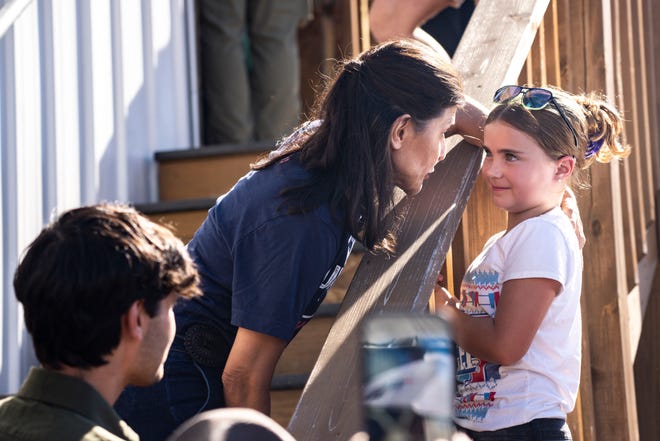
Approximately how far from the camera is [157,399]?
187cm

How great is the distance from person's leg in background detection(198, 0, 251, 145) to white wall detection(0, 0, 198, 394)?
0.15 m

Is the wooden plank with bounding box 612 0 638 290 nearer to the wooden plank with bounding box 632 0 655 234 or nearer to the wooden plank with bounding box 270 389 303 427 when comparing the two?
the wooden plank with bounding box 632 0 655 234

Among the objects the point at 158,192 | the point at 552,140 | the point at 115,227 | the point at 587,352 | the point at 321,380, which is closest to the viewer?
the point at 115,227

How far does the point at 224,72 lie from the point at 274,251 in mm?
2843

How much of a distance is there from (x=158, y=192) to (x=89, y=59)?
1.96 feet

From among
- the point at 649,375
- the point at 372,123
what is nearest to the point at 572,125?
the point at 372,123

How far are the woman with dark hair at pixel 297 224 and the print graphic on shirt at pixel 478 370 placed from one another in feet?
0.96

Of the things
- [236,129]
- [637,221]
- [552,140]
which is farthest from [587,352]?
[236,129]

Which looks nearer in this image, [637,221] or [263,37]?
[637,221]

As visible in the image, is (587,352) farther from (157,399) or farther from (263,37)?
(263,37)

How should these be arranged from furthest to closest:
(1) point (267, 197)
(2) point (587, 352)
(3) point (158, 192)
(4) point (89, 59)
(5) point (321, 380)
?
(3) point (158, 192) → (4) point (89, 59) → (2) point (587, 352) → (1) point (267, 197) → (5) point (321, 380)

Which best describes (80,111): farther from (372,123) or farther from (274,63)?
(372,123)

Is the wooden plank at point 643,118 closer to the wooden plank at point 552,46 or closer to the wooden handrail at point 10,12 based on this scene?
the wooden plank at point 552,46

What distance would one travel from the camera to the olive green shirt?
1.22m
